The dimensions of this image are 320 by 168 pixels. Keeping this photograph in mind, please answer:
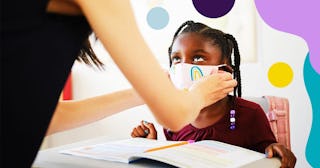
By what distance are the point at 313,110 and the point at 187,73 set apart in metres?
0.85

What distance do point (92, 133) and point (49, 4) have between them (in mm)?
2167

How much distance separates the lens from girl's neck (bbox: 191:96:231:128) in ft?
3.85

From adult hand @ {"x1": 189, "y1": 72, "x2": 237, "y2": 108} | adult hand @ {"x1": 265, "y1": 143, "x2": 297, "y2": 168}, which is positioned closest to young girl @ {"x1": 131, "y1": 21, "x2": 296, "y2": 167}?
adult hand @ {"x1": 265, "y1": 143, "x2": 297, "y2": 168}

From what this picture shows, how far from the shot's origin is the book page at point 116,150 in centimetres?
84

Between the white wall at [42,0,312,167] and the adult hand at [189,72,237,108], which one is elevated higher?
the adult hand at [189,72,237,108]

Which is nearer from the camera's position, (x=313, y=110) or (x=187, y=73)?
(x=187, y=73)

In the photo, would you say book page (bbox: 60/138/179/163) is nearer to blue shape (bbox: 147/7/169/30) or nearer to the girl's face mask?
the girl's face mask

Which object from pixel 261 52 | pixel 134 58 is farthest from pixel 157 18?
pixel 134 58

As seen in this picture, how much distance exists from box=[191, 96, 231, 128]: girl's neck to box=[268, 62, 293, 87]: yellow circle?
675 millimetres

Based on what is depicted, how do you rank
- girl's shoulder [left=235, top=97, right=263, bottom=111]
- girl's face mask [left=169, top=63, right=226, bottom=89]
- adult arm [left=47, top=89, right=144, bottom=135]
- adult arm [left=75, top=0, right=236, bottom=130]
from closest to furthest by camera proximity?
adult arm [left=75, top=0, right=236, bottom=130] → adult arm [left=47, top=89, right=144, bottom=135] → girl's face mask [left=169, top=63, right=226, bottom=89] → girl's shoulder [left=235, top=97, right=263, bottom=111]

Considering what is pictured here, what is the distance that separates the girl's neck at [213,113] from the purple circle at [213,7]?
72 cm

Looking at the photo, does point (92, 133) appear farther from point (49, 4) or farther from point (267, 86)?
point (49, 4)

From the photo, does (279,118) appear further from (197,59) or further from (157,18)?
(157,18)

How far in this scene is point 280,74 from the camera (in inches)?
71.3
